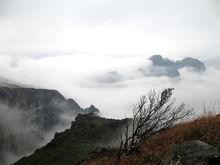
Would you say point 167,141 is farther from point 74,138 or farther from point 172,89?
point 74,138

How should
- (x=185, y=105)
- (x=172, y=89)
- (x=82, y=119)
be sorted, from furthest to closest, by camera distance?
(x=82, y=119), (x=185, y=105), (x=172, y=89)

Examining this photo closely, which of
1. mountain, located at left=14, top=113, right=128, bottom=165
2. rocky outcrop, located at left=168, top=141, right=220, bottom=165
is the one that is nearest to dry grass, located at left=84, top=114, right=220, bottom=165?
rocky outcrop, located at left=168, top=141, right=220, bottom=165

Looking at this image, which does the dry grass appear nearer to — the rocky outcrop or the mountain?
the rocky outcrop

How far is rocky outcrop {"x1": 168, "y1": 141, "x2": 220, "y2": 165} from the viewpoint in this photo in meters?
10.9

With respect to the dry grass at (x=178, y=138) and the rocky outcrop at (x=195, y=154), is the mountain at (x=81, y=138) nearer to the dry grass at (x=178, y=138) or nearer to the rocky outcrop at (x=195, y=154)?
the dry grass at (x=178, y=138)

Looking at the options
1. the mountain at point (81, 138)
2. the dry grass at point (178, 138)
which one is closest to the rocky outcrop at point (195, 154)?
the dry grass at point (178, 138)

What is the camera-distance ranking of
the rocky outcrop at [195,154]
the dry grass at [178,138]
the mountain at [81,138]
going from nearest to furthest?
the rocky outcrop at [195,154] < the dry grass at [178,138] < the mountain at [81,138]

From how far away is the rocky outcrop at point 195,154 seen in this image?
35.9ft

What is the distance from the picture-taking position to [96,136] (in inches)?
2800

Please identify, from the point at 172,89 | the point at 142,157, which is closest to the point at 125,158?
the point at 142,157

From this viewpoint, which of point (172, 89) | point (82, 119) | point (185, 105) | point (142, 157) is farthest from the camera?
point (82, 119)

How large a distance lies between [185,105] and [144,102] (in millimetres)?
3444

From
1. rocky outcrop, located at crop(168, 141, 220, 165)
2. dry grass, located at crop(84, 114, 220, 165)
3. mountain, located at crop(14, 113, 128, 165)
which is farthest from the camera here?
mountain, located at crop(14, 113, 128, 165)

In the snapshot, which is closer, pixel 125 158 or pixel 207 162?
pixel 207 162
